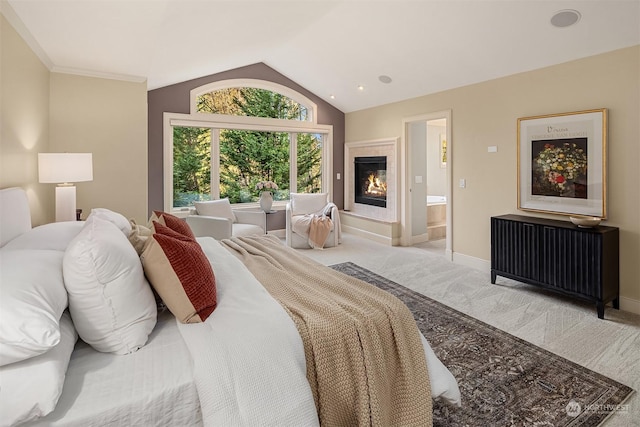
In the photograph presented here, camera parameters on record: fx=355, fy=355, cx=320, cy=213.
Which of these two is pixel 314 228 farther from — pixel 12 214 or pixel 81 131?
pixel 12 214

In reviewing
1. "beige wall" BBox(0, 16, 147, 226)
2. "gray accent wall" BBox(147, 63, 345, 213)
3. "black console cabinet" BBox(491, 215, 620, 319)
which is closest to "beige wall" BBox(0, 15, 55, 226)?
"beige wall" BBox(0, 16, 147, 226)

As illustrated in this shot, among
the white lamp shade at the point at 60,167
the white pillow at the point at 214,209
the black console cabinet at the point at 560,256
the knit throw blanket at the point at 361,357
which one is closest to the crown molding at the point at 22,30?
the white lamp shade at the point at 60,167

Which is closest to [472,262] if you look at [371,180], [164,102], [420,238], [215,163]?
[420,238]

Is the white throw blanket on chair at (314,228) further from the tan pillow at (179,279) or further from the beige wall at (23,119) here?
the tan pillow at (179,279)

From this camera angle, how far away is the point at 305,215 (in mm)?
6016

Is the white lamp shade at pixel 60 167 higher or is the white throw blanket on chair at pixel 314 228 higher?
the white lamp shade at pixel 60 167

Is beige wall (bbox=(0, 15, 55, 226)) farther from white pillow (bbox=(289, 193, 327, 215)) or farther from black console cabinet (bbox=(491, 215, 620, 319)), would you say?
black console cabinet (bbox=(491, 215, 620, 319))

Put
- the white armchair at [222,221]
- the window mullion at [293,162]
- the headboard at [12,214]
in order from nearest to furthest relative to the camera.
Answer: the headboard at [12,214]
the white armchair at [222,221]
the window mullion at [293,162]

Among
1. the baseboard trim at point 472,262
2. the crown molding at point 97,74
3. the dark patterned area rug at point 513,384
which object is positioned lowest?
the dark patterned area rug at point 513,384

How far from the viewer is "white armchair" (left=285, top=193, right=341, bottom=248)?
5750 mm

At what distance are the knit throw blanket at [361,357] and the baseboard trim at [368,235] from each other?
13.6ft

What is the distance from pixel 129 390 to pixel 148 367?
0.38 feet

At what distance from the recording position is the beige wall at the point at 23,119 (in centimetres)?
230

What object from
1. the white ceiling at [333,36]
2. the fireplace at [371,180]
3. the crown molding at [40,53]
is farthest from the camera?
the fireplace at [371,180]
